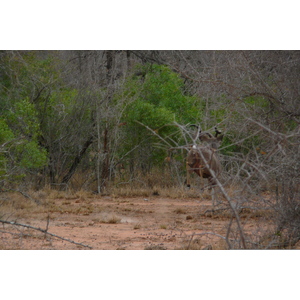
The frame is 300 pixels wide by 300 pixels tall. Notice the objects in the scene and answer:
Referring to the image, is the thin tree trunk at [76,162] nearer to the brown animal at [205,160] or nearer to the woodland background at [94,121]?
the woodland background at [94,121]

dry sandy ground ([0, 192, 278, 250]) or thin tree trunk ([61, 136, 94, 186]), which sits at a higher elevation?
dry sandy ground ([0, 192, 278, 250])

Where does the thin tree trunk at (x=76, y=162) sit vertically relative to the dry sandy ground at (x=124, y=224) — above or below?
below

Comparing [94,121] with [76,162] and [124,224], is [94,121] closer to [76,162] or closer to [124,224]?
[76,162]

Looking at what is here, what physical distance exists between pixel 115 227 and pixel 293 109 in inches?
180

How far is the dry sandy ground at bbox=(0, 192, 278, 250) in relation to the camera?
24.5 feet

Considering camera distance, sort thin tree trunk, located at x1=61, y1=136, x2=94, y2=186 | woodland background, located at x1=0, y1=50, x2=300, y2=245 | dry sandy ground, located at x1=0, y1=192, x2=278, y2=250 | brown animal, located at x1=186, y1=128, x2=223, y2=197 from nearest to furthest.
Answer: brown animal, located at x1=186, y1=128, x2=223, y2=197 → dry sandy ground, located at x1=0, y1=192, x2=278, y2=250 → woodland background, located at x1=0, y1=50, x2=300, y2=245 → thin tree trunk, located at x1=61, y1=136, x2=94, y2=186

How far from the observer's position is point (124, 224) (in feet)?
33.2

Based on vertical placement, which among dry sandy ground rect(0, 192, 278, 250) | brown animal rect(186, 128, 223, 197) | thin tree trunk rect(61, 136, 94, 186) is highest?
brown animal rect(186, 128, 223, 197)

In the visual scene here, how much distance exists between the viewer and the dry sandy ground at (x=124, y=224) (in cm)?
747

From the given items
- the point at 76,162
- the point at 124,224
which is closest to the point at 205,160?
the point at 124,224

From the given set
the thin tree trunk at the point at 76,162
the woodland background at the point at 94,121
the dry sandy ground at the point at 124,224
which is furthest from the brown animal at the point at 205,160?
the thin tree trunk at the point at 76,162

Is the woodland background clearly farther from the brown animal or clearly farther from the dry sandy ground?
the brown animal

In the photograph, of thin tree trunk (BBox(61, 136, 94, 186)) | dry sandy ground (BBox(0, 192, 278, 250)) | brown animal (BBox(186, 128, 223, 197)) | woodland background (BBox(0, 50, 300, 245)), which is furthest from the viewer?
thin tree trunk (BBox(61, 136, 94, 186))

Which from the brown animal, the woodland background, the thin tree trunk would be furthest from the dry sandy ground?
the thin tree trunk
